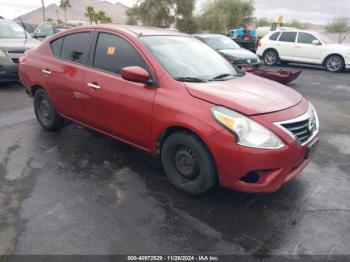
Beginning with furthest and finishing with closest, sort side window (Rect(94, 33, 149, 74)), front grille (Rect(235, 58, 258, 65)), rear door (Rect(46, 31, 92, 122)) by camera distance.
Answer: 1. front grille (Rect(235, 58, 258, 65))
2. rear door (Rect(46, 31, 92, 122))
3. side window (Rect(94, 33, 149, 74))

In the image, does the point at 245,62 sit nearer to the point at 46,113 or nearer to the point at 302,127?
the point at 46,113

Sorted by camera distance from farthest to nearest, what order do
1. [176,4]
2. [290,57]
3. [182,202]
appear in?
[176,4] → [290,57] → [182,202]

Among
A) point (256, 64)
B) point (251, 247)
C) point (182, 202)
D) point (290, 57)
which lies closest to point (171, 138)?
point (182, 202)

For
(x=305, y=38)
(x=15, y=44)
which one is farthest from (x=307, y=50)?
(x=15, y=44)

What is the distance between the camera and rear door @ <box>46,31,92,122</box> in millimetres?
4203

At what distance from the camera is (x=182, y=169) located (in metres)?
3.38

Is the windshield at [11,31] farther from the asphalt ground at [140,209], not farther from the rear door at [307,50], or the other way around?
the rear door at [307,50]

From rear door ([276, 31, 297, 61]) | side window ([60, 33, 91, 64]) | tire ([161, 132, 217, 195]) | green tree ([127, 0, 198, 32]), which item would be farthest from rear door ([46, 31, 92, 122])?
green tree ([127, 0, 198, 32])

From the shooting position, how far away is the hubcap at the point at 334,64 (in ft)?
44.0

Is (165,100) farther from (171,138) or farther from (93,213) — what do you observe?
(93,213)

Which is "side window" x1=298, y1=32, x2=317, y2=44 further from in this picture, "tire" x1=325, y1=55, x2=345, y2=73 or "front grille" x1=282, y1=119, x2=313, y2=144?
"front grille" x1=282, y1=119, x2=313, y2=144

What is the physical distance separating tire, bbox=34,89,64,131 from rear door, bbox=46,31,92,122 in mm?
252

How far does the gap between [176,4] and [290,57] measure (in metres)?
30.0

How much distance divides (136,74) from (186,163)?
3.48 feet
